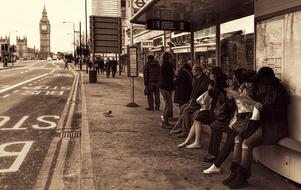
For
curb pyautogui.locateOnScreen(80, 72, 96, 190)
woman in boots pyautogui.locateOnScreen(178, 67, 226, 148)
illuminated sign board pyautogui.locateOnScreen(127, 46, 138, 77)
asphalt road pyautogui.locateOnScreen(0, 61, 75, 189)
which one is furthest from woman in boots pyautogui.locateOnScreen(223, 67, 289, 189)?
illuminated sign board pyautogui.locateOnScreen(127, 46, 138, 77)

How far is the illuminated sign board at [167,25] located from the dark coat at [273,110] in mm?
5671

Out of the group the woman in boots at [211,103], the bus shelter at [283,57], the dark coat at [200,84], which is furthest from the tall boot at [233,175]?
the dark coat at [200,84]

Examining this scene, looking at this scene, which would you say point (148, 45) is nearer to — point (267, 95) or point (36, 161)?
point (36, 161)

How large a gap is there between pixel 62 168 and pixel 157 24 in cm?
563

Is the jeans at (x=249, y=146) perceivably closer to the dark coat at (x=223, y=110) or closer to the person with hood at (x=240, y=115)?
the person with hood at (x=240, y=115)

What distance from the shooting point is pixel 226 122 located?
19.8ft

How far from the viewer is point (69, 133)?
9.61 metres

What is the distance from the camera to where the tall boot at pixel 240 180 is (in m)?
5.24

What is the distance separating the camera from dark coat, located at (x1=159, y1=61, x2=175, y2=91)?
1048 centimetres

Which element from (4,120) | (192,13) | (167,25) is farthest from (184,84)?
(4,120)

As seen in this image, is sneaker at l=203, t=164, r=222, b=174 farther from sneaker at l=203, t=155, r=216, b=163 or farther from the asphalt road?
the asphalt road

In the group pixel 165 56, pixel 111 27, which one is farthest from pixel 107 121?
pixel 111 27

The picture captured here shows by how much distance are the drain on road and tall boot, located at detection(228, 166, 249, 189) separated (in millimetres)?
4942

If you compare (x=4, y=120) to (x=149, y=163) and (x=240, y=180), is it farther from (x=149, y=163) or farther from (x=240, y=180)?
(x=240, y=180)
